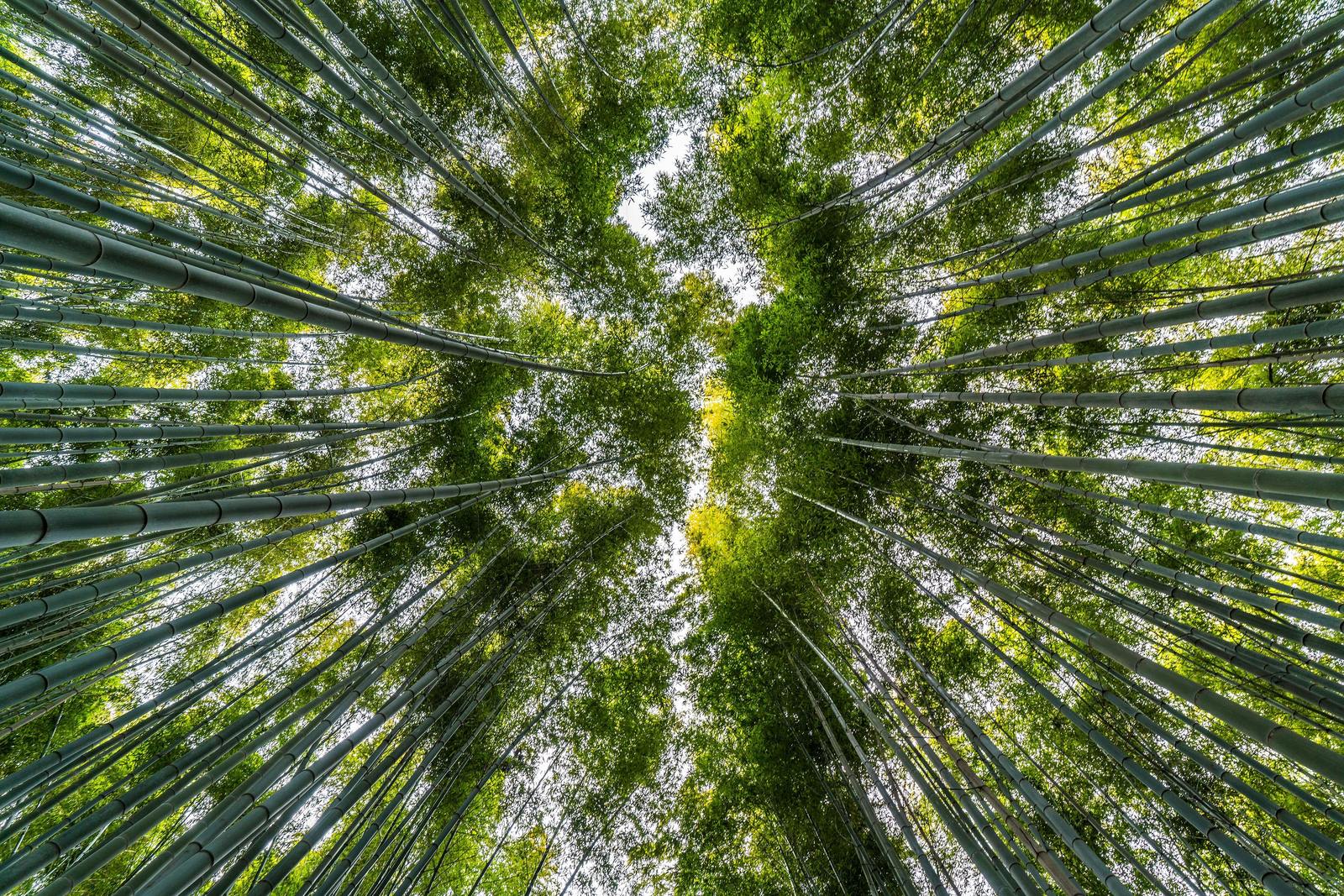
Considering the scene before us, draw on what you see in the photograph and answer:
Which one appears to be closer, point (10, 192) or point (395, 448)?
point (10, 192)

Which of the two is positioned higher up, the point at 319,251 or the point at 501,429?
the point at 319,251

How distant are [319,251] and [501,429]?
3071mm

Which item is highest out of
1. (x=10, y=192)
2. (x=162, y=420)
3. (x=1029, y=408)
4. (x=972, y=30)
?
(x=972, y=30)

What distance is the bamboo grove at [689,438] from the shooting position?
511 centimetres

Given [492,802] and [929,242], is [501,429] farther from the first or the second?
[929,242]

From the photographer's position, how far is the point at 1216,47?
4832 mm

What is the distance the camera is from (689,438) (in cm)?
774

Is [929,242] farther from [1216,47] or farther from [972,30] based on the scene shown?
[1216,47]

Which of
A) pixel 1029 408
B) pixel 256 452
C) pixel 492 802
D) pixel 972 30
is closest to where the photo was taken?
pixel 256 452

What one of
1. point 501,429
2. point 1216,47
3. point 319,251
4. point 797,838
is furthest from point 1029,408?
point 319,251

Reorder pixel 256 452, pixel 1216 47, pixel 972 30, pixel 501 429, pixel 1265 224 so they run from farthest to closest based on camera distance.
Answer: pixel 501 429
pixel 972 30
pixel 1216 47
pixel 256 452
pixel 1265 224

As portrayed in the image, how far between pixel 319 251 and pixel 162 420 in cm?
262

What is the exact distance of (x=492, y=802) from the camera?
21.5 feet

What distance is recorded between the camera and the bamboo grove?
511 centimetres
